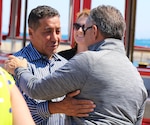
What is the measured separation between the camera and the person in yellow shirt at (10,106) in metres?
1.01

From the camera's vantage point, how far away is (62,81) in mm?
1571

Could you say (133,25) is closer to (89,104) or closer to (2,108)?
(89,104)

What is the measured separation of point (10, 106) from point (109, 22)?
2.46 ft

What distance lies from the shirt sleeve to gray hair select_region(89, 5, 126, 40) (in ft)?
0.55

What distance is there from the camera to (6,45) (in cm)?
483

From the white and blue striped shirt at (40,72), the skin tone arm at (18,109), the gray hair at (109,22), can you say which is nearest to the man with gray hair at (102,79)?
the gray hair at (109,22)

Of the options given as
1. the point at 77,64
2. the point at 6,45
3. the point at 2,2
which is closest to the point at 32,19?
the point at 77,64

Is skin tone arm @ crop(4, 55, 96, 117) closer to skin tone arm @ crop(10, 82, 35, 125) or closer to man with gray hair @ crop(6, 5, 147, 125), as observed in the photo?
man with gray hair @ crop(6, 5, 147, 125)

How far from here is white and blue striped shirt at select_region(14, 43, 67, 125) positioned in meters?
1.78

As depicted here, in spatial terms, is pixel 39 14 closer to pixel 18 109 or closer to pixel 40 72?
pixel 40 72

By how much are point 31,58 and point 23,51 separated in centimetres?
7

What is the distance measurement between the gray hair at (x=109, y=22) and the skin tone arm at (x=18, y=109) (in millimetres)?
663

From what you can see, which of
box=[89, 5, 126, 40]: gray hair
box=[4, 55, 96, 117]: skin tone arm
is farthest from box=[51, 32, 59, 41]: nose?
box=[89, 5, 126, 40]: gray hair

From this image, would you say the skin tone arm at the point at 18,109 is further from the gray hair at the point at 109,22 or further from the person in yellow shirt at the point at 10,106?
the gray hair at the point at 109,22
